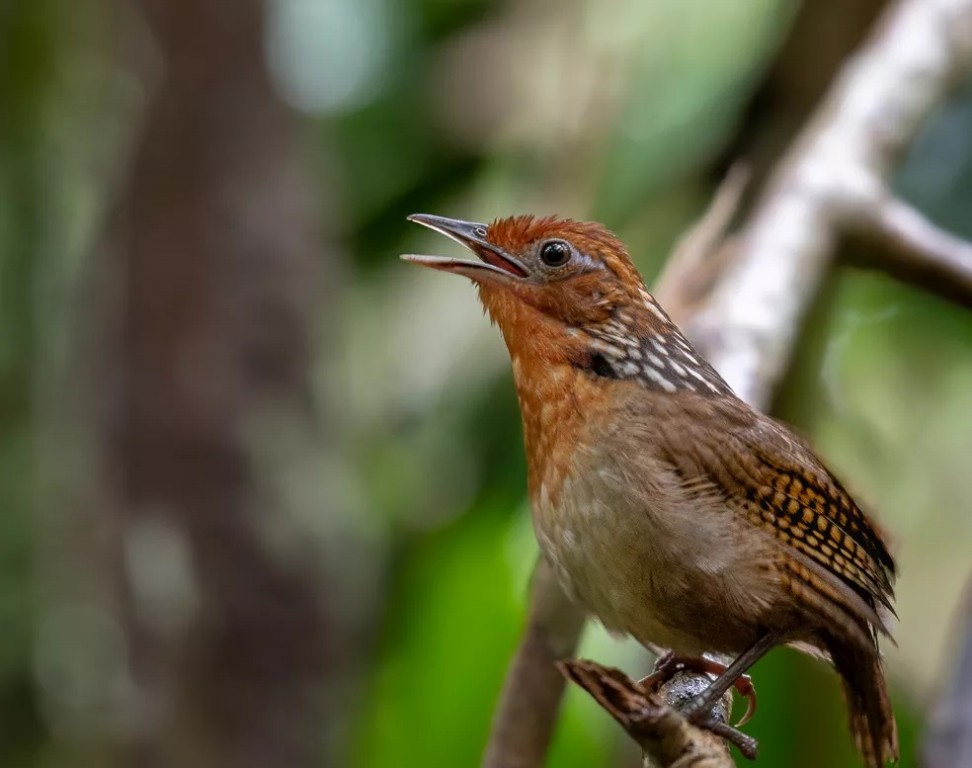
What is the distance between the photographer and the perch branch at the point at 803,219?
328 cm

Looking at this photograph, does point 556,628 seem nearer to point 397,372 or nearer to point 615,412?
point 615,412

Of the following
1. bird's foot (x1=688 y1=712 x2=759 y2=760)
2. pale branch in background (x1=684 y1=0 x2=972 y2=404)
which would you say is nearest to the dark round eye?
pale branch in background (x1=684 y1=0 x2=972 y2=404)

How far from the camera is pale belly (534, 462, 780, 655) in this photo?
2656 millimetres

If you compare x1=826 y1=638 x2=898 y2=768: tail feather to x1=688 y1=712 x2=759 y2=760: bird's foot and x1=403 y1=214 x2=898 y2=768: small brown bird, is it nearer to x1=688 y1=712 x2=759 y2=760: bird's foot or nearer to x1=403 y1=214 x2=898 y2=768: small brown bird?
x1=403 y1=214 x2=898 y2=768: small brown bird

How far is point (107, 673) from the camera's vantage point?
196 inches

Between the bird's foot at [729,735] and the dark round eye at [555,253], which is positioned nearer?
the bird's foot at [729,735]

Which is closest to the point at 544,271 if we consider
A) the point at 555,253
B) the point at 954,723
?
→ the point at 555,253

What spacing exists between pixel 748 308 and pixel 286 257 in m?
2.12

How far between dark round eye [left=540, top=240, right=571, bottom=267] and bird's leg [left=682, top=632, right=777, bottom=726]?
2.96 feet

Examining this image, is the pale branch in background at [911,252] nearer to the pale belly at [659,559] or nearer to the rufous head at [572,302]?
the rufous head at [572,302]

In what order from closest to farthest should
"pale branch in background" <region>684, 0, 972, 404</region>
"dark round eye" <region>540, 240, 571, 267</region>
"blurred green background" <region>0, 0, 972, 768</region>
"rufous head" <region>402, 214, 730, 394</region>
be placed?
1. "rufous head" <region>402, 214, 730, 394</region>
2. "dark round eye" <region>540, 240, 571, 267</region>
3. "pale branch in background" <region>684, 0, 972, 404</region>
4. "blurred green background" <region>0, 0, 972, 768</region>

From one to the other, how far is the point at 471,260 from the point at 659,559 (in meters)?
0.84

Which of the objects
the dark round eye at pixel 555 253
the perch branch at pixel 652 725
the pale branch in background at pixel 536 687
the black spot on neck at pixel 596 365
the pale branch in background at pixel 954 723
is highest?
the dark round eye at pixel 555 253

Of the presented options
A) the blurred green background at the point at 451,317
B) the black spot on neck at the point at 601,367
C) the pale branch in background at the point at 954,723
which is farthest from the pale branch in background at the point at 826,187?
the pale branch in background at the point at 954,723
